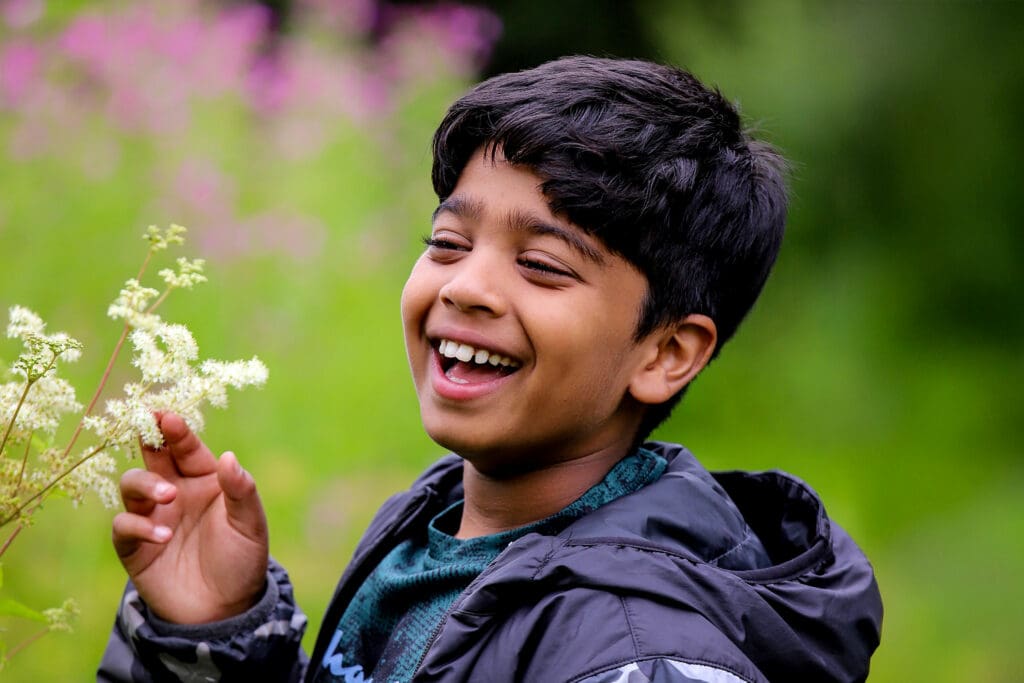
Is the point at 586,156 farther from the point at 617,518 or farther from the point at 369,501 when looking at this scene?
the point at 369,501

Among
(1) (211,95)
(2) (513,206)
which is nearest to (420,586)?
(2) (513,206)

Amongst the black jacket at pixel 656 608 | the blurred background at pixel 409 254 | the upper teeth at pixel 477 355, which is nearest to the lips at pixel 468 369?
the upper teeth at pixel 477 355

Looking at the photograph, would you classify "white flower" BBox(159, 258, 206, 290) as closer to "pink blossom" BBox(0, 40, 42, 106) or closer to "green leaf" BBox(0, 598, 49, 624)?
"green leaf" BBox(0, 598, 49, 624)

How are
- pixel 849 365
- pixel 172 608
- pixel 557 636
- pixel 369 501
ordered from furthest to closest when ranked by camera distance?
pixel 849 365 < pixel 369 501 < pixel 172 608 < pixel 557 636

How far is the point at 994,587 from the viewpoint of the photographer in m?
3.88

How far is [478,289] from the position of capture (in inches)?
58.4

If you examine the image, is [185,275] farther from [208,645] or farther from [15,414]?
[208,645]

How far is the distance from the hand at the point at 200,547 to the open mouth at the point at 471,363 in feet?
1.06

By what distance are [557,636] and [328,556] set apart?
7.45 feet

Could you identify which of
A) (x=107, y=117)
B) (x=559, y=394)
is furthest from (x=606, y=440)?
(x=107, y=117)

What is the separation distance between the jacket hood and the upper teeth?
0.73 ft

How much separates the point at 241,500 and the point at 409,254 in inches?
105

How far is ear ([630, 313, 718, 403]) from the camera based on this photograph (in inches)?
63.7

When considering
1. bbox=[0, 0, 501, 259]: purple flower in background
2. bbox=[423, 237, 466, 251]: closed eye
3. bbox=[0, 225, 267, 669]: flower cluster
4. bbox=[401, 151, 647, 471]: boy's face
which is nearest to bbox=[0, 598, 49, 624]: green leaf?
bbox=[0, 225, 267, 669]: flower cluster
